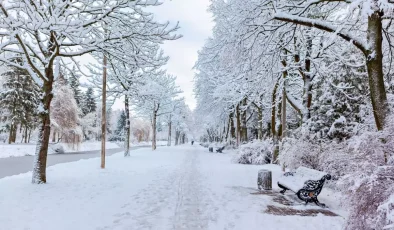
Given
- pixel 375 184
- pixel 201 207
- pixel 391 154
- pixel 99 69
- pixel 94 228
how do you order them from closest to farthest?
pixel 375 184 < pixel 391 154 < pixel 94 228 < pixel 201 207 < pixel 99 69

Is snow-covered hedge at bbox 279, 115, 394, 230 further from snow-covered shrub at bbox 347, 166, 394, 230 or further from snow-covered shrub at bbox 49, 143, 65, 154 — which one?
snow-covered shrub at bbox 49, 143, 65, 154

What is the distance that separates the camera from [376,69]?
5559mm

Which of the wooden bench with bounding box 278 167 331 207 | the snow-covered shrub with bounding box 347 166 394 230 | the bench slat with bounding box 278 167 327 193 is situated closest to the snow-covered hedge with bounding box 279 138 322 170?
the bench slat with bounding box 278 167 327 193

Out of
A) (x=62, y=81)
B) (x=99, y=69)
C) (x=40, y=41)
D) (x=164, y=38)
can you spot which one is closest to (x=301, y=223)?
(x=164, y=38)

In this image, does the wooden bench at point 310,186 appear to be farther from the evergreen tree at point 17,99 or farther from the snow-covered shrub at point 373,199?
the evergreen tree at point 17,99

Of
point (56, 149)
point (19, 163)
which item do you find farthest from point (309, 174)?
point (56, 149)

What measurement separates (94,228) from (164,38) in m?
5.41

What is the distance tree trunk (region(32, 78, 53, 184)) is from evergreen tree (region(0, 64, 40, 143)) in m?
28.8

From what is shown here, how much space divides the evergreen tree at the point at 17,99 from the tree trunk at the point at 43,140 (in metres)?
28.8

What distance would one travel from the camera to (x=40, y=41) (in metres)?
8.95

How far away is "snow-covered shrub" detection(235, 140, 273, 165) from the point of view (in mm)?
17609

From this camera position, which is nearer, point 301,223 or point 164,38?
point 301,223

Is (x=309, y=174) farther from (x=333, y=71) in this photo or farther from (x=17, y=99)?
(x=17, y=99)

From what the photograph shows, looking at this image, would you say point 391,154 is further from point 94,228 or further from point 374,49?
point 94,228
